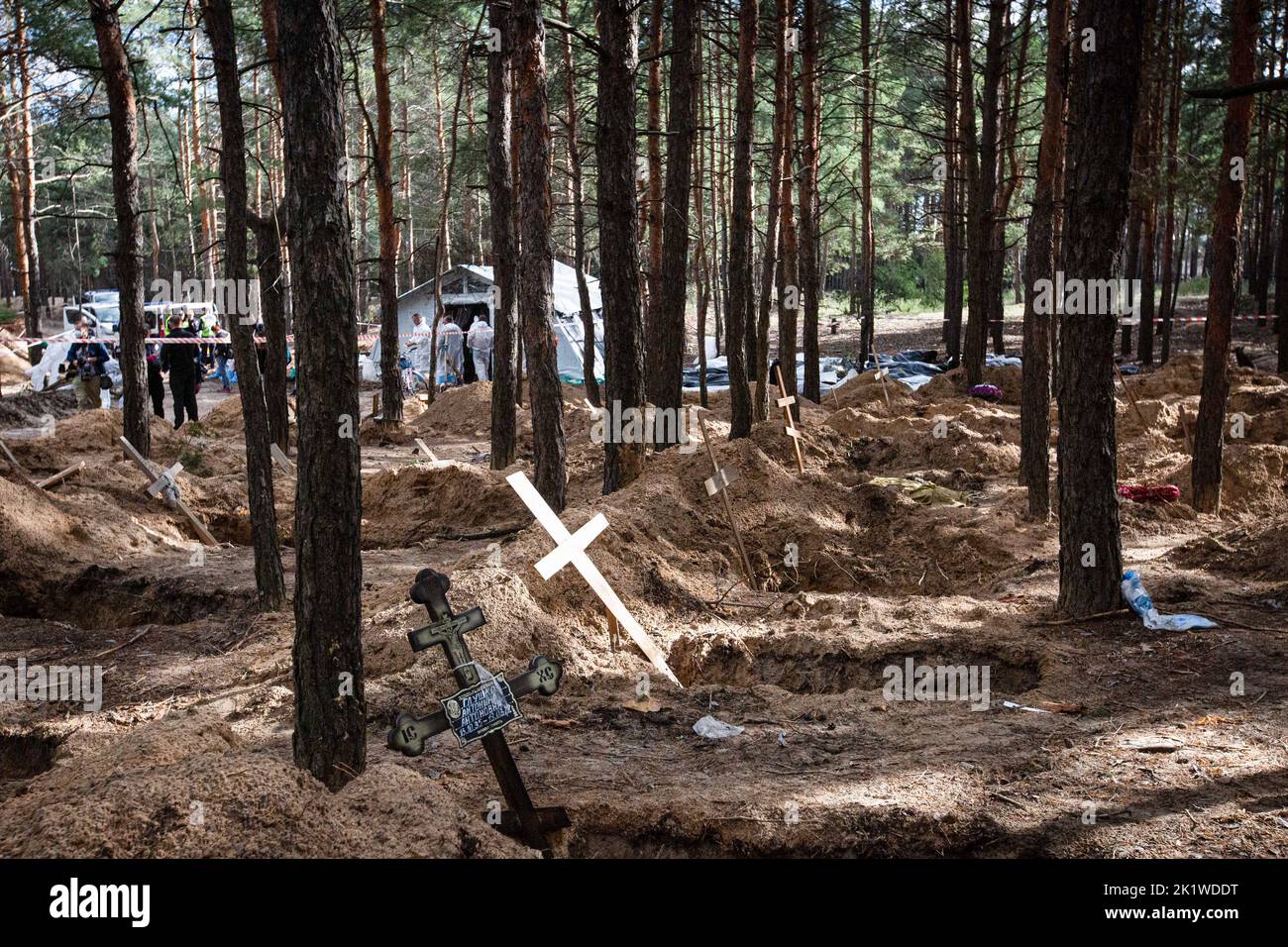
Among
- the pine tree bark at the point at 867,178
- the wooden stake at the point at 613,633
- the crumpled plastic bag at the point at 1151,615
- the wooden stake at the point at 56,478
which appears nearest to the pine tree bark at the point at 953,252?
the pine tree bark at the point at 867,178

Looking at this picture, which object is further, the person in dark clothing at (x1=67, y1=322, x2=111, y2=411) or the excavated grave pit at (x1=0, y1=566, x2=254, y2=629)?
the person in dark clothing at (x1=67, y1=322, x2=111, y2=411)

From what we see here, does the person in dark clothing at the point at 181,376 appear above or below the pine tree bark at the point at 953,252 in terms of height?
below

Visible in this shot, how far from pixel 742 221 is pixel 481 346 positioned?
13.6 m

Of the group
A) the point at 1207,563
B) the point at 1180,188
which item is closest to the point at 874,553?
the point at 1207,563

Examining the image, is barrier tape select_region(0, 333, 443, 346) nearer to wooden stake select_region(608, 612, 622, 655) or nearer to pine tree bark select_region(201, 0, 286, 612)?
pine tree bark select_region(201, 0, 286, 612)

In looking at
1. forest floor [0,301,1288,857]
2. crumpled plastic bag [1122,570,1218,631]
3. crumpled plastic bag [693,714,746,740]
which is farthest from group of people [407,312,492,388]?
crumpled plastic bag [693,714,746,740]

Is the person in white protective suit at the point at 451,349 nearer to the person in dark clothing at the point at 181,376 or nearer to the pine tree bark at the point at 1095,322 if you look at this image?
the person in dark clothing at the point at 181,376

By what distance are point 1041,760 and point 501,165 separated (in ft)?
41.0

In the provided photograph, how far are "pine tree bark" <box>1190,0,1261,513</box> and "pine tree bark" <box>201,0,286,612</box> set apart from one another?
8.79m

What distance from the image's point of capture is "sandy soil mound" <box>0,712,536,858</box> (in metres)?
4.11

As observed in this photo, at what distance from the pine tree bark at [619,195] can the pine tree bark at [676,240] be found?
2117mm

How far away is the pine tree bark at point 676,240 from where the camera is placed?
1341 centimetres

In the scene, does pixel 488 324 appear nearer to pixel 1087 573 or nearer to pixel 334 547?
pixel 1087 573

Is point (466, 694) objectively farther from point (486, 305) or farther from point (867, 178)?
point (486, 305)
